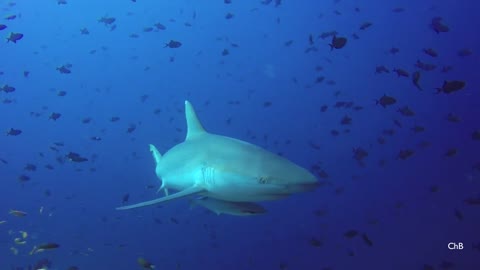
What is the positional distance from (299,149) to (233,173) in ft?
101

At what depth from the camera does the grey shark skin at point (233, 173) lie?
12.1ft

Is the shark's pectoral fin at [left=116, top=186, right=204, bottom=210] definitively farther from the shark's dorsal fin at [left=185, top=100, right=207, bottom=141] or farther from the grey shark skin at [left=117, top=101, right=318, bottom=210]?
the shark's dorsal fin at [left=185, top=100, right=207, bottom=141]

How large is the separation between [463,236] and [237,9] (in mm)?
36119

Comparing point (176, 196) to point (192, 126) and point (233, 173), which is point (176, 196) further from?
point (192, 126)

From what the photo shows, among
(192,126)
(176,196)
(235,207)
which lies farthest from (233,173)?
(192,126)

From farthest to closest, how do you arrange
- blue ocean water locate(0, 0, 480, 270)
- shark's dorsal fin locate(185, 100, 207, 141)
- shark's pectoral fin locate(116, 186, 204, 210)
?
blue ocean water locate(0, 0, 480, 270), shark's dorsal fin locate(185, 100, 207, 141), shark's pectoral fin locate(116, 186, 204, 210)

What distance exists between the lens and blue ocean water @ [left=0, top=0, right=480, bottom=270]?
17.9 meters

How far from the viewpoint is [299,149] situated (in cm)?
3444

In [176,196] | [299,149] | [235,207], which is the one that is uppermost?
[176,196]

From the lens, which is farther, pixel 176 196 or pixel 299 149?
pixel 299 149

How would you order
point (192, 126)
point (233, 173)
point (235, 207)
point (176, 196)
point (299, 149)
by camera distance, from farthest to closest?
point (299, 149) < point (192, 126) < point (235, 207) < point (176, 196) < point (233, 173)

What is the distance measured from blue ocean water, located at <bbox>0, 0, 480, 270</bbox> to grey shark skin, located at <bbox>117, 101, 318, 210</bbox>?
15.0 ft

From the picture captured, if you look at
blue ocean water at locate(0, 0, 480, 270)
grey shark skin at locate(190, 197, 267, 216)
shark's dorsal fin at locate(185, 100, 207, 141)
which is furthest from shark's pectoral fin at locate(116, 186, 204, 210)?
blue ocean water at locate(0, 0, 480, 270)

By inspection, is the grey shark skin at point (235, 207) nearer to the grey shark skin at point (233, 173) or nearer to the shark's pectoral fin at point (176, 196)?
the grey shark skin at point (233, 173)
